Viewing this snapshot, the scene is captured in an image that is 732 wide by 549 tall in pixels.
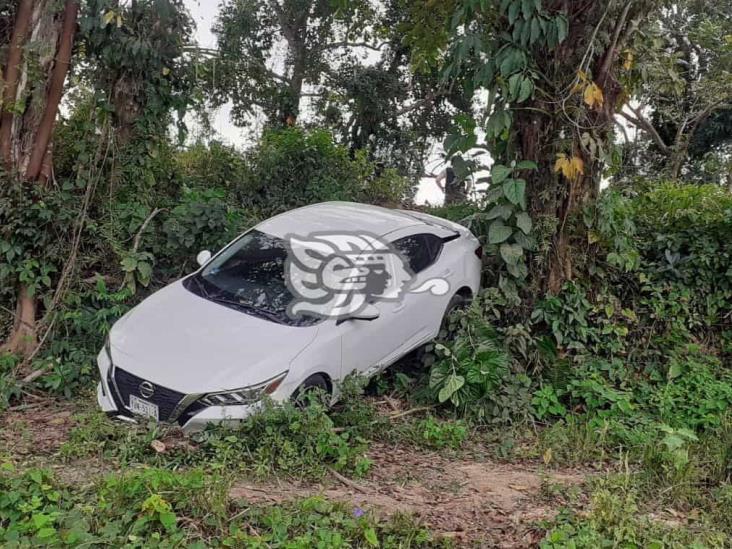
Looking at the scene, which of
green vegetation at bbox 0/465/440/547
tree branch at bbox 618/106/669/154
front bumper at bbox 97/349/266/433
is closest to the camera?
green vegetation at bbox 0/465/440/547

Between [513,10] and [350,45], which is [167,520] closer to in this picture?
[513,10]

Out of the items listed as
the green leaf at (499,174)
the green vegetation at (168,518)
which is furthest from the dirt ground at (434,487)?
the green leaf at (499,174)

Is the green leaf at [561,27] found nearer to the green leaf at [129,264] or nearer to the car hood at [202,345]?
the car hood at [202,345]

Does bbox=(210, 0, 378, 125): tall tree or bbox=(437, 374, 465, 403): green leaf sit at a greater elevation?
bbox=(210, 0, 378, 125): tall tree

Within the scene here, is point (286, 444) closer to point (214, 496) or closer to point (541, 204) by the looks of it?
point (214, 496)

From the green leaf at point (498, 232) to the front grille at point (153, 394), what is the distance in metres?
3.11

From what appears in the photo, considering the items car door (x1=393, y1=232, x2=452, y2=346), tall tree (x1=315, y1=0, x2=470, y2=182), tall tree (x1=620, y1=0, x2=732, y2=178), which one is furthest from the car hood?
tall tree (x1=315, y1=0, x2=470, y2=182)

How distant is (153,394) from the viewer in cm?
422

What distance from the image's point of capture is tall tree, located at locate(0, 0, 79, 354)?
5990mm

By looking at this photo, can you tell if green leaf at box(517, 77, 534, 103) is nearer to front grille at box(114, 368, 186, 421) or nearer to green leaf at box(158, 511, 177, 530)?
front grille at box(114, 368, 186, 421)

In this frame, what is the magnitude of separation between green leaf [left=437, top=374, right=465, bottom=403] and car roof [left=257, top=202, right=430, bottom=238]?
4.61 feet

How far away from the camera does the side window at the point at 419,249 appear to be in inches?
225

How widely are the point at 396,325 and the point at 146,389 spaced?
2.03 m

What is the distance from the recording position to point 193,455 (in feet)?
13.2
